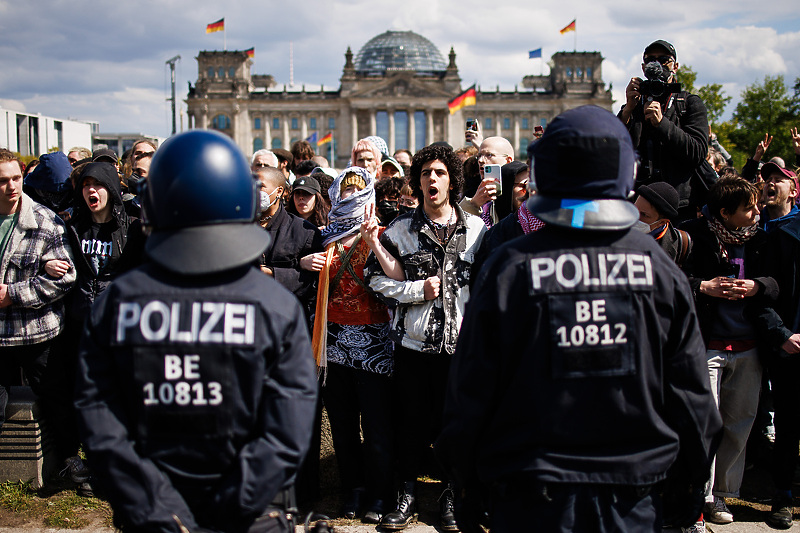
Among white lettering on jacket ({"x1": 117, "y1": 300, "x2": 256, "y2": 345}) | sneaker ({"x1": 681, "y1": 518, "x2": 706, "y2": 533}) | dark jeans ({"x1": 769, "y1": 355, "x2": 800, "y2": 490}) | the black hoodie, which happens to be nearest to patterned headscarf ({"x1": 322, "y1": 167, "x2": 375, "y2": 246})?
the black hoodie

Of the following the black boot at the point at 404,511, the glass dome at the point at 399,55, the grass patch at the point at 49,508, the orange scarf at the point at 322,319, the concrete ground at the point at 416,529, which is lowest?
the concrete ground at the point at 416,529

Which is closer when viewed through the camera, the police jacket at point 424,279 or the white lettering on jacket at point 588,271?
the white lettering on jacket at point 588,271

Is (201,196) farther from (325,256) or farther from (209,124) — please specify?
(209,124)

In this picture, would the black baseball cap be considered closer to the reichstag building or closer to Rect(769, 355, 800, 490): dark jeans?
Rect(769, 355, 800, 490): dark jeans

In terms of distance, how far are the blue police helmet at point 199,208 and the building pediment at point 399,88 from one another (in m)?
87.9

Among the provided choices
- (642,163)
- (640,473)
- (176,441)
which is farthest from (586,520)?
(642,163)

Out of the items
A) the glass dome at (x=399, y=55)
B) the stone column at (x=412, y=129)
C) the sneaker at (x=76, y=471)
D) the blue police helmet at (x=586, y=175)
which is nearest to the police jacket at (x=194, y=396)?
the blue police helmet at (x=586, y=175)

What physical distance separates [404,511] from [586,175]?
2.97 metres

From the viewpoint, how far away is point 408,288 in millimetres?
4332

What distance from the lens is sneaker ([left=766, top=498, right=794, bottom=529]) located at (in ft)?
14.6

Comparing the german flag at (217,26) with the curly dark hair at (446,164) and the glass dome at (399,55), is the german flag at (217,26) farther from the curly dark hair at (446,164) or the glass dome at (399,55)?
the curly dark hair at (446,164)

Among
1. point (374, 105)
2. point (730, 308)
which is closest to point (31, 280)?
point (730, 308)

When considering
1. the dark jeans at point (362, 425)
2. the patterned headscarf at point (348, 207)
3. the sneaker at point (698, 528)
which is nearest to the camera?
the sneaker at point (698, 528)

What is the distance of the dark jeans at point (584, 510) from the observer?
90.0 inches
